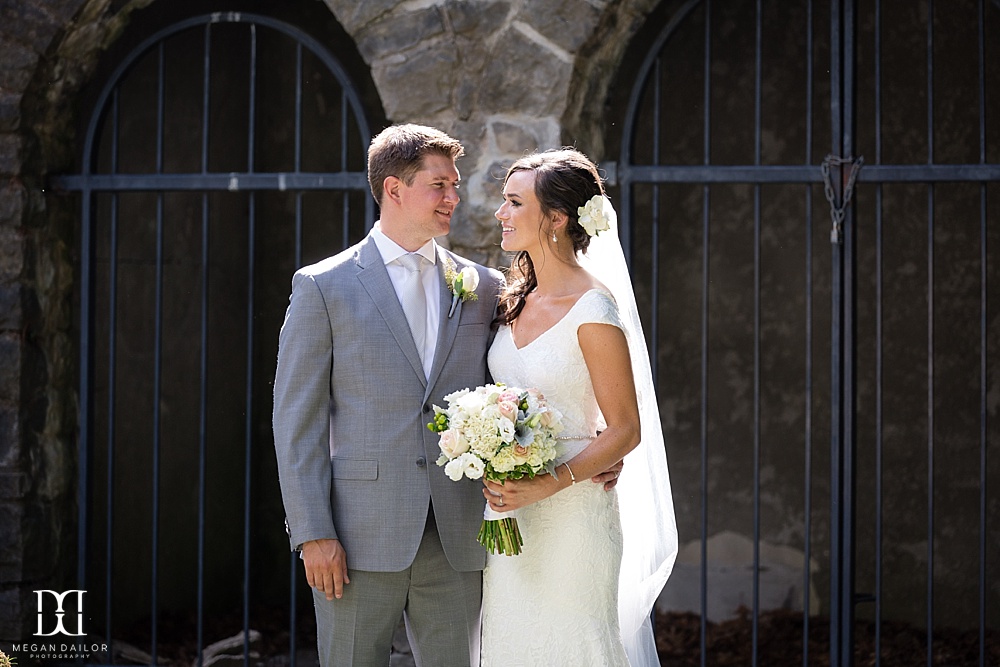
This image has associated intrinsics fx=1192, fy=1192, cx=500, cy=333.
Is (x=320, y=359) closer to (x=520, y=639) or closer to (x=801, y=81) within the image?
(x=520, y=639)

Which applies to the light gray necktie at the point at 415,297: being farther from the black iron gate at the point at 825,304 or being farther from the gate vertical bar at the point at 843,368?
the black iron gate at the point at 825,304

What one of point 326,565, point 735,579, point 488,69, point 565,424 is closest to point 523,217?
point 565,424

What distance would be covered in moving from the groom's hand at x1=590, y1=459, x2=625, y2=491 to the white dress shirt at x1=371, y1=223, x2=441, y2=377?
0.51 m

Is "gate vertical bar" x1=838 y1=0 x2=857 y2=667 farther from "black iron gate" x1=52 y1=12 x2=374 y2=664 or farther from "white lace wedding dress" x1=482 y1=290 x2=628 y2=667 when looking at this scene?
"black iron gate" x1=52 y1=12 x2=374 y2=664

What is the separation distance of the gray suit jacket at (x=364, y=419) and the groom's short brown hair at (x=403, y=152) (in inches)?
10.6

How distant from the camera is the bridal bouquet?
2688 millimetres

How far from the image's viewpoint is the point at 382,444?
296 centimetres

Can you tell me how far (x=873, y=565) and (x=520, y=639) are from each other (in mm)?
3563

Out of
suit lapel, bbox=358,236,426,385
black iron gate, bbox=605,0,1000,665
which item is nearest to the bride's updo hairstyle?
suit lapel, bbox=358,236,426,385

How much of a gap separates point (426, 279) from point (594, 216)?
1.58ft

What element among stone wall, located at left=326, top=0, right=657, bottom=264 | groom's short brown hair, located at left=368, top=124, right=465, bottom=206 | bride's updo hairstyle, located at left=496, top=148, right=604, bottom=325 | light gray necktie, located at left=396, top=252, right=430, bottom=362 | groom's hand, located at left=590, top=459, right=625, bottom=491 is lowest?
groom's hand, located at left=590, top=459, right=625, bottom=491

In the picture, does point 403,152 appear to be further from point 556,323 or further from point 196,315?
point 196,315

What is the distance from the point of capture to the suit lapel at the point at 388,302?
117 inches

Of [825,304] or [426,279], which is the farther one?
[825,304]
